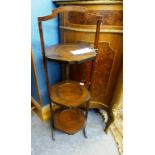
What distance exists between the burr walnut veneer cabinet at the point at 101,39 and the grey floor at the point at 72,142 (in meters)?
0.13

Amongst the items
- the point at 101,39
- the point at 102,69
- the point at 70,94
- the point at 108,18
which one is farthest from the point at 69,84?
the point at 108,18

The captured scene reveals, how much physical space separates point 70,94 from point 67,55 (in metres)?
0.32

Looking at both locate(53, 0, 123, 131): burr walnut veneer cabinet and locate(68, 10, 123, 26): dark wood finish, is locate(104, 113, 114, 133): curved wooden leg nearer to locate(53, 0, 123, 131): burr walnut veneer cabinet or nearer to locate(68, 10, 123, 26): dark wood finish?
locate(53, 0, 123, 131): burr walnut veneer cabinet

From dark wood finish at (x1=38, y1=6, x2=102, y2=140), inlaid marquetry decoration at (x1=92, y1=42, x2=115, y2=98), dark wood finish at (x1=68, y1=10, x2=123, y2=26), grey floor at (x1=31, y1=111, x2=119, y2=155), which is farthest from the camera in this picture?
grey floor at (x1=31, y1=111, x2=119, y2=155)

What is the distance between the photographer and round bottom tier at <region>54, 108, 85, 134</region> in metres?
1.26

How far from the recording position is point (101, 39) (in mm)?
1096

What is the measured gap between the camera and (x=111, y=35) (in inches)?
42.0

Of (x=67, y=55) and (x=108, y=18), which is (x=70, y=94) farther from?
(x=108, y=18)

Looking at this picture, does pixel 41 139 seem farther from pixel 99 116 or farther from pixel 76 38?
pixel 76 38

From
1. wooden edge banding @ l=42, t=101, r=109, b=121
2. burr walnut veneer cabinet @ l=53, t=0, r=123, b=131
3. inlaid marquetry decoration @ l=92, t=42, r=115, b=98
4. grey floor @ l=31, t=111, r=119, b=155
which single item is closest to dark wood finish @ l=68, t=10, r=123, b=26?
burr walnut veneer cabinet @ l=53, t=0, r=123, b=131

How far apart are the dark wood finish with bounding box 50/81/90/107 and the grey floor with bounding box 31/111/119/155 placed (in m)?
0.41
